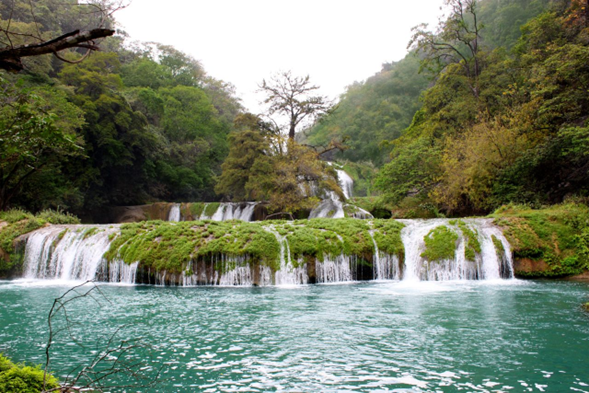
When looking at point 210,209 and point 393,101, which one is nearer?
point 210,209

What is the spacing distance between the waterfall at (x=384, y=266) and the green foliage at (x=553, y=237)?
3763mm

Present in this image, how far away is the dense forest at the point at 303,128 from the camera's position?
16.7 m

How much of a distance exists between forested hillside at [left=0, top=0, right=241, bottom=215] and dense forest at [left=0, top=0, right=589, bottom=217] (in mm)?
106

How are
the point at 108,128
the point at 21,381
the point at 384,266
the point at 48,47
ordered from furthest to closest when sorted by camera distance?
the point at 108,128
the point at 384,266
the point at 21,381
the point at 48,47

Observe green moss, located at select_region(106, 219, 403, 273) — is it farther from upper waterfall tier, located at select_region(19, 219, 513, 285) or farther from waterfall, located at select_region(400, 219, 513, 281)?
waterfall, located at select_region(400, 219, 513, 281)

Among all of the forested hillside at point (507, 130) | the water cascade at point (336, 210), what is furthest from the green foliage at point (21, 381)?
the water cascade at point (336, 210)

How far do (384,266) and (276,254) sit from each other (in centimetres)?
363

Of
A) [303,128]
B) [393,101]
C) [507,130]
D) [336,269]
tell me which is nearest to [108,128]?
[303,128]

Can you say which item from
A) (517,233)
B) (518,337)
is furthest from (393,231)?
(518,337)

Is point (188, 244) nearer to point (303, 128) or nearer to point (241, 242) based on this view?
point (241, 242)

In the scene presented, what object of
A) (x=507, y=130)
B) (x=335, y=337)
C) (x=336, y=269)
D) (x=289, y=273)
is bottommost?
(x=335, y=337)

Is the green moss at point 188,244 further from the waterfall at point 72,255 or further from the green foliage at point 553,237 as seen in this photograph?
the green foliage at point 553,237

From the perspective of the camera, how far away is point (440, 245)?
13172 mm

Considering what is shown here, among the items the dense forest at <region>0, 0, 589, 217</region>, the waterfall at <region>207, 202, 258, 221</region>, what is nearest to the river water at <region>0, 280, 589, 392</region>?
the dense forest at <region>0, 0, 589, 217</region>
